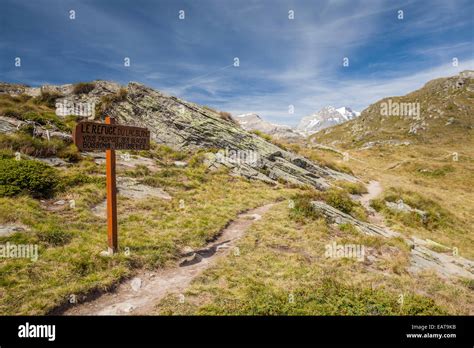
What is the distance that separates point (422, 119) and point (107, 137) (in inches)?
4644

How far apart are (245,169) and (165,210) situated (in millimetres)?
13569

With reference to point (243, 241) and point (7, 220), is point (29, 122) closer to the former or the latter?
point (7, 220)

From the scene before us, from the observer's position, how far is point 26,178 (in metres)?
14.7

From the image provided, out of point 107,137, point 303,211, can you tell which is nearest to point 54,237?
point 107,137

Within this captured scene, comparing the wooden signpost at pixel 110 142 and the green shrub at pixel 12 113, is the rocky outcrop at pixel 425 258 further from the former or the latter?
the green shrub at pixel 12 113

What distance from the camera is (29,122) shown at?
76.9ft

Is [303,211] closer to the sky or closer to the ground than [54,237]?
closer to the ground

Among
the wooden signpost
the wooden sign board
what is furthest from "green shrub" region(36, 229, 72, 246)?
the wooden sign board

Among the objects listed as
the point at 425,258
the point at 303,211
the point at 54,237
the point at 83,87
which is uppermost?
the point at 83,87

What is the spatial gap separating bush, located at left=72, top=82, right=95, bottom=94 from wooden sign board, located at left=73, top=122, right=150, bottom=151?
110 feet

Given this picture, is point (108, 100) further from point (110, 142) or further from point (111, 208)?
point (111, 208)

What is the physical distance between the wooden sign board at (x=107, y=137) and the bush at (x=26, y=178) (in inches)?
261

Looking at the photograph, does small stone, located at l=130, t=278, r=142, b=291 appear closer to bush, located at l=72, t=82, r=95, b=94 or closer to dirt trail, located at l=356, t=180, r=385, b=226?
dirt trail, located at l=356, t=180, r=385, b=226
